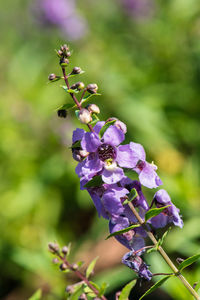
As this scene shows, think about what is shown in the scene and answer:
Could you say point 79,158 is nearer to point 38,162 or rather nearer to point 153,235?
point 153,235

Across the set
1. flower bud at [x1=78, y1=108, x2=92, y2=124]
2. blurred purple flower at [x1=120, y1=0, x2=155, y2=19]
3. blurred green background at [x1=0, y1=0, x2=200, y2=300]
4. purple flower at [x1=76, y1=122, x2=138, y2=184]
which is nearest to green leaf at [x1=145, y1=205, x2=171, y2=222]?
purple flower at [x1=76, y1=122, x2=138, y2=184]

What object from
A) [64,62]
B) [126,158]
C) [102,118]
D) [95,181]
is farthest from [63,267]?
[102,118]

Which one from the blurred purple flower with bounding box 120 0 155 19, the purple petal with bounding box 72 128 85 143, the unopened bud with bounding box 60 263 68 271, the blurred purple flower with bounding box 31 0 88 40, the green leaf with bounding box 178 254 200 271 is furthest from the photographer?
the blurred purple flower with bounding box 31 0 88 40

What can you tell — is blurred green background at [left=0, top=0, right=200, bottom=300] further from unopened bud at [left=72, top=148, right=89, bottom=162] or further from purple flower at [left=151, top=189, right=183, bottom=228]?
unopened bud at [left=72, top=148, right=89, bottom=162]

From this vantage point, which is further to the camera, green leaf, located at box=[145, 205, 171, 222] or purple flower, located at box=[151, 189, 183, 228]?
purple flower, located at box=[151, 189, 183, 228]

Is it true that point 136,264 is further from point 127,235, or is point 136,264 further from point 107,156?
point 107,156

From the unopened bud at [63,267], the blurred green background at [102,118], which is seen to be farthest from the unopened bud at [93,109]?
the blurred green background at [102,118]

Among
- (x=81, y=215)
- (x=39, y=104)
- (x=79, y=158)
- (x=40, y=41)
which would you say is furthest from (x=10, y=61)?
(x=79, y=158)

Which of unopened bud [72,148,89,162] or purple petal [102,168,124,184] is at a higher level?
unopened bud [72,148,89,162]

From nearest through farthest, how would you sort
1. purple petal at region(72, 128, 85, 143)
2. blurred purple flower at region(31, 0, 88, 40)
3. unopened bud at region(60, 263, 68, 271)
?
purple petal at region(72, 128, 85, 143) → unopened bud at region(60, 263, 68, 271) → blurred purple flower at region(31, 0, 88, 40)
